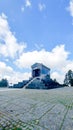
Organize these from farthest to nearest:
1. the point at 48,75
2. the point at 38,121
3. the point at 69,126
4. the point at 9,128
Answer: the point at 48,75 < the point at 38,121 < the point at 69,126 < the point at 9,128

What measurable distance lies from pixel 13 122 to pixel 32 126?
23.3 inches

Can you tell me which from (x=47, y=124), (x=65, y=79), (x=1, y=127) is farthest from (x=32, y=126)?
(x=65, y=79)

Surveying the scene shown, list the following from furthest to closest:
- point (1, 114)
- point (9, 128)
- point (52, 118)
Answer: point (1, 114), point (52, 118), point (9, 128)

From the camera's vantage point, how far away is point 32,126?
15.9ft

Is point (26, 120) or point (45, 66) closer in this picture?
point (26, 120)

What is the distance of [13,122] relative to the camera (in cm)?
511

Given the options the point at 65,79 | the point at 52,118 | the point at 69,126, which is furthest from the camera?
the point at 65,79

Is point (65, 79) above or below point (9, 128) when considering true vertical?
above

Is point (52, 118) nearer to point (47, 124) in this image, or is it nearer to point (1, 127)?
point (47, 124)

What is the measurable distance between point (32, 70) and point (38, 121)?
43424mm

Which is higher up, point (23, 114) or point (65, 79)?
point (65, 79)

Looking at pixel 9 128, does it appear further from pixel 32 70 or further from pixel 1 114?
pixel 32 70

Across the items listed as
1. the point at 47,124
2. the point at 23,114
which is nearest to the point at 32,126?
the point at 47,124

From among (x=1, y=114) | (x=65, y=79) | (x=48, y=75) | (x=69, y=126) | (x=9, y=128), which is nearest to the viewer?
(x=9, y=128)
